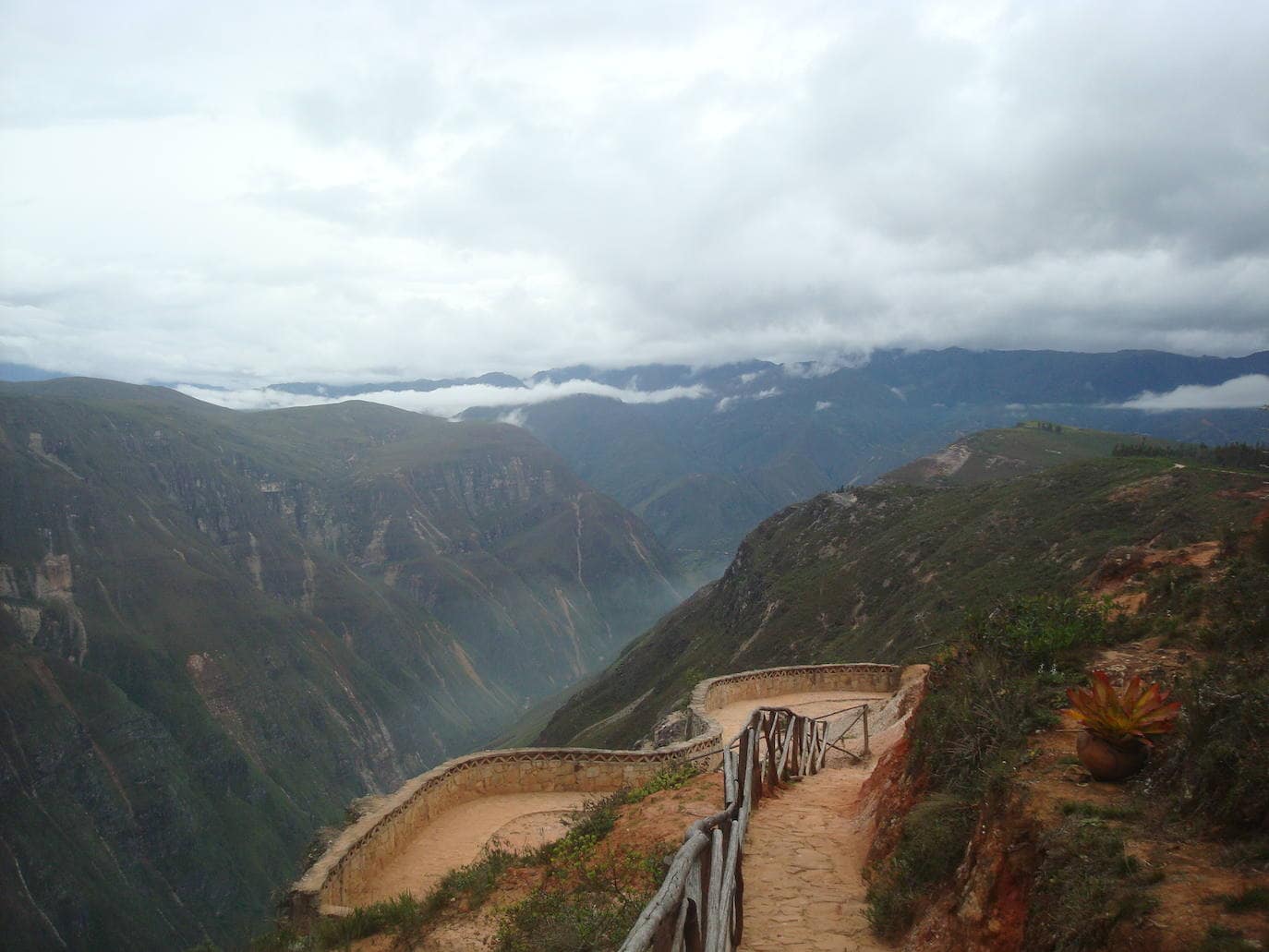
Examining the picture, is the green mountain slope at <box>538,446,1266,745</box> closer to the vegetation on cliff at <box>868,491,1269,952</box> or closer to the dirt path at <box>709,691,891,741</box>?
the dirt path at <box>709,691,891,741</box>

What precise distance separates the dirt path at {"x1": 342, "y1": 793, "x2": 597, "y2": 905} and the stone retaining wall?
19 centimetres

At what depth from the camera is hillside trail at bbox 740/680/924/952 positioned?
6.69 meters

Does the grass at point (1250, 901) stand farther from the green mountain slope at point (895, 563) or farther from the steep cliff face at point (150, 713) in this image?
the steep cliff face at point (150, 713)

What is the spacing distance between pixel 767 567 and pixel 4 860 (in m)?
97.5

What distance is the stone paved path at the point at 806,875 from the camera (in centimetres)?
668

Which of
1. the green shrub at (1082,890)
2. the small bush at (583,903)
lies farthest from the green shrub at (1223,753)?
the small bush at (583,903)

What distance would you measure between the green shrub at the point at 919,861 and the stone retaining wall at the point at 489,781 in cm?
735

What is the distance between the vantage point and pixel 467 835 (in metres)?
13.9

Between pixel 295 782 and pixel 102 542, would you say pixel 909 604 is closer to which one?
pixel 295 782

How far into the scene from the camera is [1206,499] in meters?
48.8

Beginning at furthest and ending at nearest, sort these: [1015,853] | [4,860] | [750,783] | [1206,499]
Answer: [4,860], [1206,499], [750,783], [1015,853]

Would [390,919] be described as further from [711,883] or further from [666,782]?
[711,883]

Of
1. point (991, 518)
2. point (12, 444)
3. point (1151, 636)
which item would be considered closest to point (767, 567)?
point (991, 518)

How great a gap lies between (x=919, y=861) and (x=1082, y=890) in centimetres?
208
